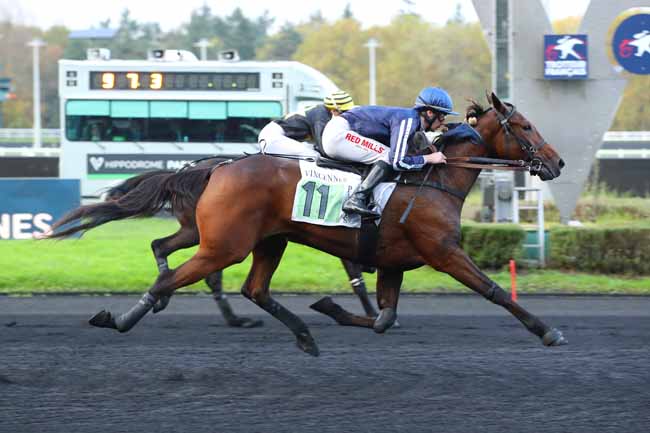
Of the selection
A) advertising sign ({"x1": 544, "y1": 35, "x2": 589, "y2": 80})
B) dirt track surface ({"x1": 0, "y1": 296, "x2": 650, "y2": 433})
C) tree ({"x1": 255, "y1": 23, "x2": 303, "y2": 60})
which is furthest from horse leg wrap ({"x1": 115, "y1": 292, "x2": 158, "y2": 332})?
tree ({"x1": 255, "y1": 23, "x2": 303, "y2": 60})

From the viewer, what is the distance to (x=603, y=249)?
11375 millimetres

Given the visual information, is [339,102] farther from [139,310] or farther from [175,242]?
[139,310]

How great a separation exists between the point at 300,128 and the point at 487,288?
2058mm

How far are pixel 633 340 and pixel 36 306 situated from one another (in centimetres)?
555

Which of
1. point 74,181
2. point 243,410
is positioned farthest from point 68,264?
point 243,410

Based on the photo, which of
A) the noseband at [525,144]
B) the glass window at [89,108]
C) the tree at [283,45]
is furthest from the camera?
the tree at [283,45]

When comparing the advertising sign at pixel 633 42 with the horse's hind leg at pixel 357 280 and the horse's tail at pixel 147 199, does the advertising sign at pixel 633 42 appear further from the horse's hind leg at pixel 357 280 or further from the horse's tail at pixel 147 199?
the horse's tail at pixel 147 199

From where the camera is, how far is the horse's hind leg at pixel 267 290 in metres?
6.80

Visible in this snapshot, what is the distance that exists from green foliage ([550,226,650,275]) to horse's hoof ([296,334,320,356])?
5.51 m

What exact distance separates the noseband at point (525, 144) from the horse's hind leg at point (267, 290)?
68.6 inches

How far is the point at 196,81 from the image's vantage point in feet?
65.9

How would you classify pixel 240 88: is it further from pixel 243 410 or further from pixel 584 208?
pixel 243 410

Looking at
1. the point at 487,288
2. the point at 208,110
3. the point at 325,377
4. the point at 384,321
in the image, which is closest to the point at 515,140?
the point at 487,288

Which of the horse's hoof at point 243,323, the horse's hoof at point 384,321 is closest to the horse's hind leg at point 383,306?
the horse's hoof at point 384,321
